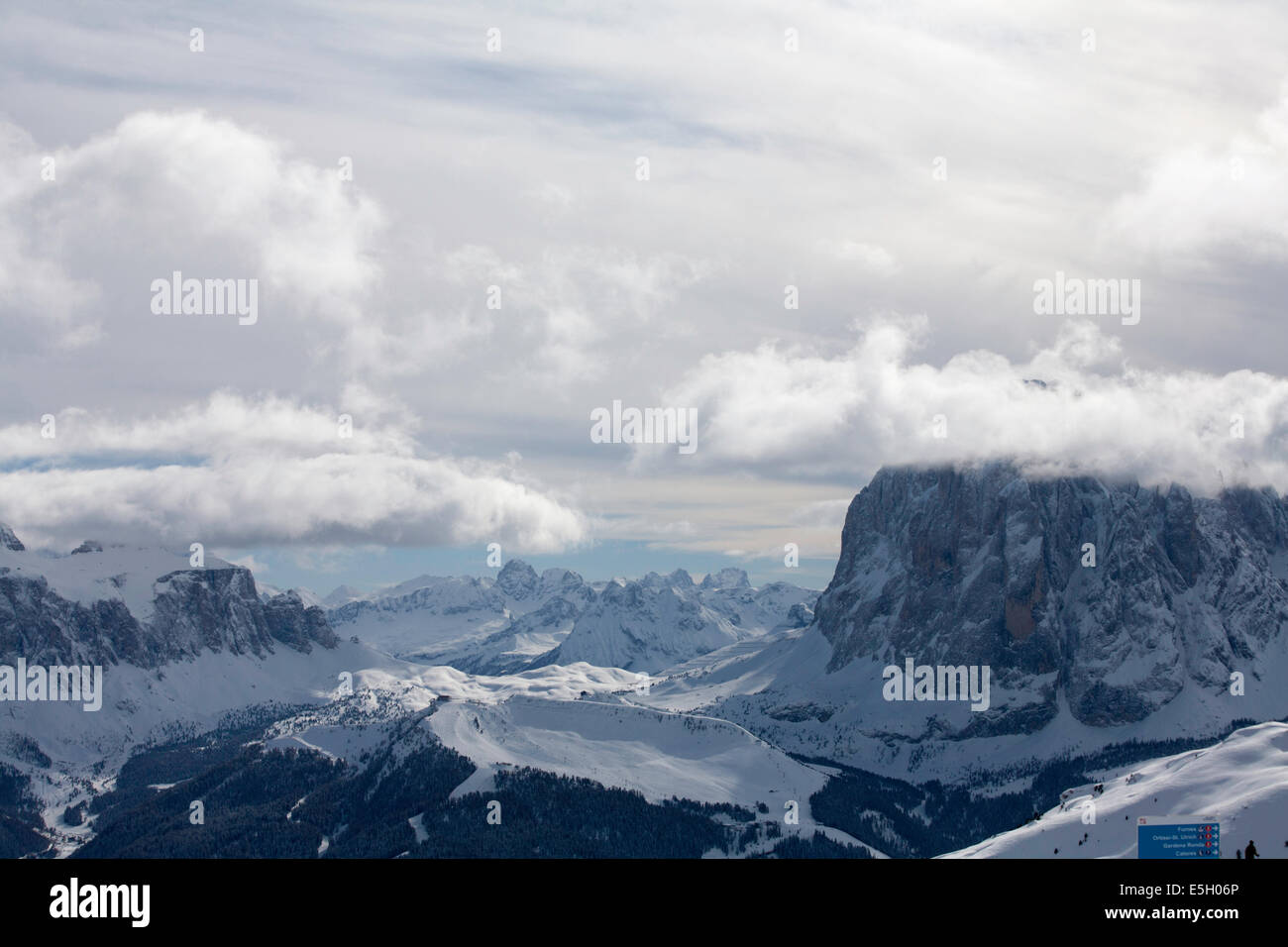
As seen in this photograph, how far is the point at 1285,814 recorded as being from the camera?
199m
